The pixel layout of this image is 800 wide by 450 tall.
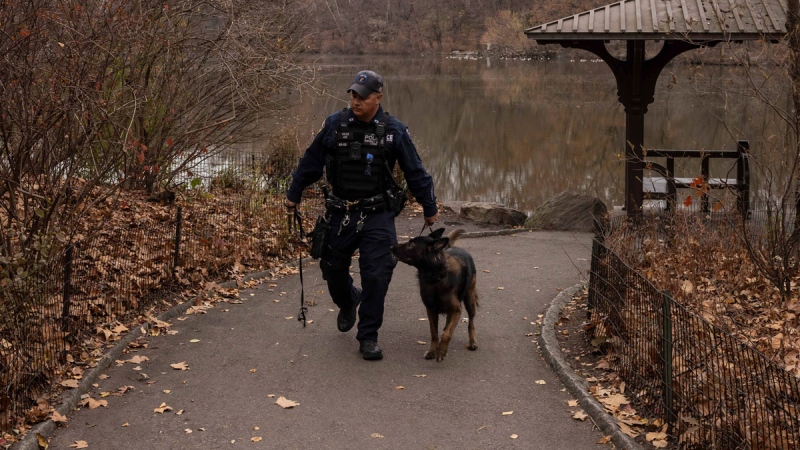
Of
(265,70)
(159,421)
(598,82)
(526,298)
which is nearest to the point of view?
(159,421)

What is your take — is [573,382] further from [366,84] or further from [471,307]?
[366,84]

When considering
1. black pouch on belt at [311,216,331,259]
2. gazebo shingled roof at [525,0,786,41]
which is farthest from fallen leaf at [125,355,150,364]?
gazebo shingled roof at [525,0,786,41]

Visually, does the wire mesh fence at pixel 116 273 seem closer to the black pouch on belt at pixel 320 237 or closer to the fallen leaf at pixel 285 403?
the fallen leaf at pixel 285 403

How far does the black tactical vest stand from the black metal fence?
2319 millimetres

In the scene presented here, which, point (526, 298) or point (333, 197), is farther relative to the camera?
point (526, 298)

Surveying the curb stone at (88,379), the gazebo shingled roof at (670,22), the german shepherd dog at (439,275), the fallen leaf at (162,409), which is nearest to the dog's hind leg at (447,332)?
the german shepherd dog at (439,275)

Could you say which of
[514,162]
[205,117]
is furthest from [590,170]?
[205,117]

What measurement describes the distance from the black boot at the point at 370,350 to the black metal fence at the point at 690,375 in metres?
1.98

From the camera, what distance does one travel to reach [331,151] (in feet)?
25.5

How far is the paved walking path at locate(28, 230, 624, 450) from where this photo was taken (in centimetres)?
618

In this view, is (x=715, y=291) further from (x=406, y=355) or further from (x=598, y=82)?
(x=598, y=82)

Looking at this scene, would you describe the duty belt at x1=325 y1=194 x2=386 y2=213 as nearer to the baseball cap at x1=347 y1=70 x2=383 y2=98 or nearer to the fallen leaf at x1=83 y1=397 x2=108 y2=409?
the baseball cap at x1=347 y1=70 x2=383 y2=98

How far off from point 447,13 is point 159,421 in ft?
333

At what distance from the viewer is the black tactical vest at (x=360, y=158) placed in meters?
7.62
